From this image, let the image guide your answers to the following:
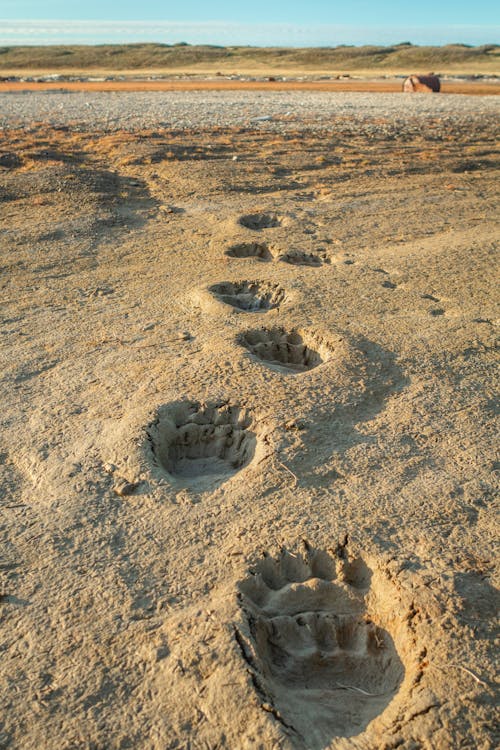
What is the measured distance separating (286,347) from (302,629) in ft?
6.08

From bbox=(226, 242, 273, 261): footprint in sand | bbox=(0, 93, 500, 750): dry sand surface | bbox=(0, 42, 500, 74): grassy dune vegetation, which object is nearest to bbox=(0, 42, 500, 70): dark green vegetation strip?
bbox=(0, 42, 500, 74): grassy dune vegetation

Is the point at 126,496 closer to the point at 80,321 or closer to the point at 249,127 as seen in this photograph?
the point at 80,321

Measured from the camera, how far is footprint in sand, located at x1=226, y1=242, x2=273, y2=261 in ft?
17.0

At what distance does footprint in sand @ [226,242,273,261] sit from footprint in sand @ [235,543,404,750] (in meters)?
3.28

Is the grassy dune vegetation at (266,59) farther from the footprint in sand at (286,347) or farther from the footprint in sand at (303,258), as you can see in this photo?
the footprint in sand at (286,347)

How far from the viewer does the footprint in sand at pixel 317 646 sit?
1.78 metres

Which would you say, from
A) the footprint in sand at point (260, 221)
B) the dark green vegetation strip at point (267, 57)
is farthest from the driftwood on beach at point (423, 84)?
the dark green vegetation strip at point (267, 57)

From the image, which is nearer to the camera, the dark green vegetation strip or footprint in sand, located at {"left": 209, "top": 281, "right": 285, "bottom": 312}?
footprint in sand, located at {"left": 209, "top": 281, "right": 285, "bottom": 312}

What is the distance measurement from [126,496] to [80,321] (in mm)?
1710

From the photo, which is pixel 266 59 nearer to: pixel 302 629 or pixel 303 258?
pixel 303 258

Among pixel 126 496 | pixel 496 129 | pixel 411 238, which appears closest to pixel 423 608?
pixel 126 496

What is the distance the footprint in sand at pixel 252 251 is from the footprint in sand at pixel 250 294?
0.78 metres

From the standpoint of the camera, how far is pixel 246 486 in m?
2.53

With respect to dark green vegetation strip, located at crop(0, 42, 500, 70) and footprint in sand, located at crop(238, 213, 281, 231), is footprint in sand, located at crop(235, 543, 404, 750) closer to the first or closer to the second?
footprint in sand, located at crop(238, 213, 281, 231)
